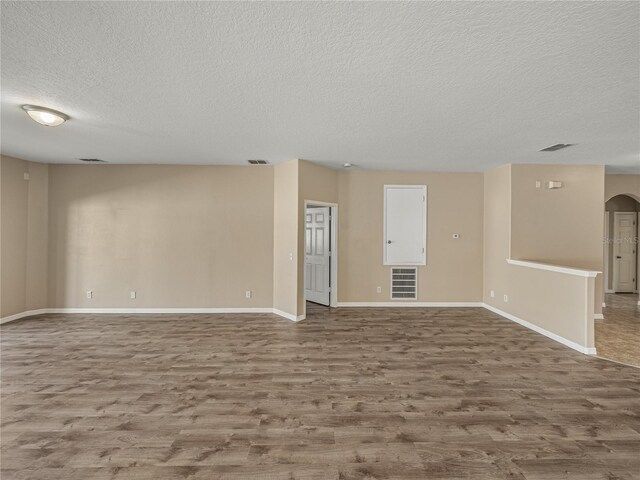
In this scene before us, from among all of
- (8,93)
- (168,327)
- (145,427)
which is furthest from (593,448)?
(8,93)

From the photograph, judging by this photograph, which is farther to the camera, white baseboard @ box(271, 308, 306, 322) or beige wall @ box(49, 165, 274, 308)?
beige wall @ box(49, 165, 274, 308)

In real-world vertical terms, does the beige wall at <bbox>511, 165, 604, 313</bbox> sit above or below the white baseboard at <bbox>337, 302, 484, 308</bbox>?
above

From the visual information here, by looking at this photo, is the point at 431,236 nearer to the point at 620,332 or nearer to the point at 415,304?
the point at 415,304

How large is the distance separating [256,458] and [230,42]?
2.74 meters

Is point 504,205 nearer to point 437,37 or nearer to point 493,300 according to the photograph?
point 493,300

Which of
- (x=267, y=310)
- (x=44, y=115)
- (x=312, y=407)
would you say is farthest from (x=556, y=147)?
(x=44, y=115)

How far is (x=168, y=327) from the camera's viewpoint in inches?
200

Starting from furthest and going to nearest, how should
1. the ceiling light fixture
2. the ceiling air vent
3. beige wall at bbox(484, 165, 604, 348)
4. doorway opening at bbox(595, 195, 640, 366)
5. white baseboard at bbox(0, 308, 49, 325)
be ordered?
1. doorway opening at bbox(595, 195, 640, 366)
2. beige wall at bbox(484, 165, 604, 348)
3. white baseboard at bbox(0, 308, 49, 325)
4. the ceiling air vent
5. the ceiling light fixture

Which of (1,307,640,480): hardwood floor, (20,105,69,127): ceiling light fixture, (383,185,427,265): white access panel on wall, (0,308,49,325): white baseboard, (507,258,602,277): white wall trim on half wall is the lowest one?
(1,307,640,480): hardwood floor

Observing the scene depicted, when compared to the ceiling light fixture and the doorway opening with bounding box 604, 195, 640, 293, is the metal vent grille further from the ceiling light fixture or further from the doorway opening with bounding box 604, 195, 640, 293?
the ceiling light fixture

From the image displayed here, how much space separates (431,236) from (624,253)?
5.71 metres

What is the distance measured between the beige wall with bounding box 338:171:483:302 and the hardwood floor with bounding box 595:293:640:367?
2021 mm

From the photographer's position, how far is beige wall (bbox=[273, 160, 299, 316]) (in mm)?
5559

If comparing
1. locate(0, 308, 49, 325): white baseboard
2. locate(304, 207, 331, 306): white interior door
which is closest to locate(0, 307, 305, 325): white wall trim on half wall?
locate(0, 308, 49, 325): white baseboard
